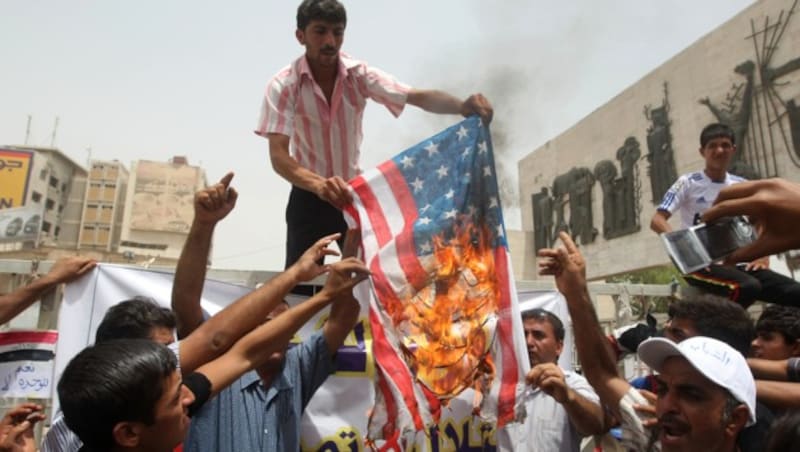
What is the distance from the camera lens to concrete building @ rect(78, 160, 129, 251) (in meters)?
76.7

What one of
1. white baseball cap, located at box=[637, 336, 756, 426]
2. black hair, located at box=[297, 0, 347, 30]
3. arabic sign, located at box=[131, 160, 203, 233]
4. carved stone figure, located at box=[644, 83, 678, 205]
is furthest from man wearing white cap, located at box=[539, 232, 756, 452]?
arabic sign, located at box=[131, 160, 203, 233]

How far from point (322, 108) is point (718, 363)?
8.28 feet

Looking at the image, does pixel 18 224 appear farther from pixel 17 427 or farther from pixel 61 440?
pixel 61 440

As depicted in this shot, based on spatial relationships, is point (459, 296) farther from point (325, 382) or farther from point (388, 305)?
point (325, 382)

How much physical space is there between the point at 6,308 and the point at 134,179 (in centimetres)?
7642

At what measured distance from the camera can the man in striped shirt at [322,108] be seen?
3598mm

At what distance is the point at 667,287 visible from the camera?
522 centimetres

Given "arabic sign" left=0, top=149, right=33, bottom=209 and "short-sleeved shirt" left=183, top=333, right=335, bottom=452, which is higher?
"arabic sign" left=0, top=149, right=33, bottom=209

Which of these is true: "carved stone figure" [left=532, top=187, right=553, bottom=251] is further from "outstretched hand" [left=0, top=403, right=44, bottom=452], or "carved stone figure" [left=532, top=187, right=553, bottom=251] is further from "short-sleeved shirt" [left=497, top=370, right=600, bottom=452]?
"outstretched hand" [left=0, top=403, right=44, bottom=452]

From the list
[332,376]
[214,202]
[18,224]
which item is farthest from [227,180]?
[18,224]

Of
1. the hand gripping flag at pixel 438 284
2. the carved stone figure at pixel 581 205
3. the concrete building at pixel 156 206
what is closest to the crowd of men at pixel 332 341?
the hand gripping flag at pixel 438 284

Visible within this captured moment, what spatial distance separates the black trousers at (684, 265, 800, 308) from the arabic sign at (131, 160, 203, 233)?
240 ft

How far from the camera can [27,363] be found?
358cm

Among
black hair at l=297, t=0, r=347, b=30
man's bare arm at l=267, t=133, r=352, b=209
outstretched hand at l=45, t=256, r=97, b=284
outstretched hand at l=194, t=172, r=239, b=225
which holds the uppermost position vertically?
black hair at l=297, t=0, r=347, b=30
